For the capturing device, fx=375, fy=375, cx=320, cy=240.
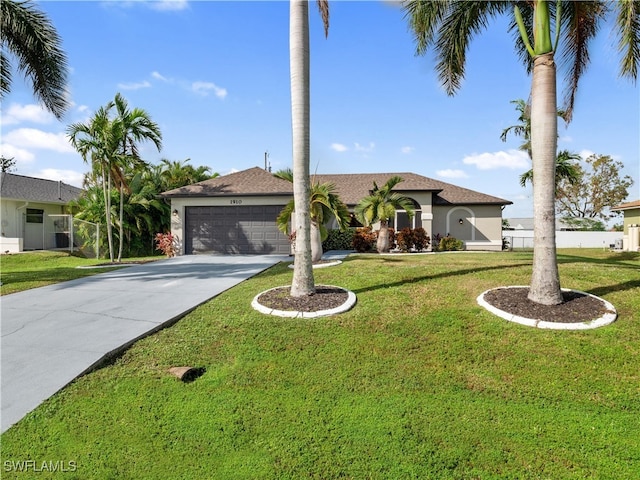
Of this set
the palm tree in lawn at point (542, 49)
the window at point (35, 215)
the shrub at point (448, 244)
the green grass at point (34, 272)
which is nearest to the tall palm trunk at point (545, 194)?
the palm tree in lawn at point (542, 49)

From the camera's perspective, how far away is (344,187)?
72.5ft

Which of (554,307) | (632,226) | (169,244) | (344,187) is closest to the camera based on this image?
(554,307)

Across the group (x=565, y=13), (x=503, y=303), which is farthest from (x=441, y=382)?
(x=565, y=13)

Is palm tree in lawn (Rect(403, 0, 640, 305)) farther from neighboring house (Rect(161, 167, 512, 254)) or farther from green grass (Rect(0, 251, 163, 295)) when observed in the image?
green grass (Rect(0, 251, 163, 295))

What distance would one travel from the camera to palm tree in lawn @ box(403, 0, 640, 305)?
6.14 metres

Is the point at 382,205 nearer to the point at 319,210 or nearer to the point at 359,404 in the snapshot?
the point at 319,210

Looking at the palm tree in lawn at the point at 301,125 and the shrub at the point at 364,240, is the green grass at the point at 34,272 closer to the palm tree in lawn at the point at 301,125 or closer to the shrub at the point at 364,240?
the palm tree in lawn at the point at 301,125

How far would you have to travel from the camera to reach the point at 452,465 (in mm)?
3215

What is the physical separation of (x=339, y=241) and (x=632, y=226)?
17.6 m

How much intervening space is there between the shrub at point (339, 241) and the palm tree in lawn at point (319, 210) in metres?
5.74

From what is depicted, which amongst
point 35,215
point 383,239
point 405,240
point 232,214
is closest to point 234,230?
point 232,214

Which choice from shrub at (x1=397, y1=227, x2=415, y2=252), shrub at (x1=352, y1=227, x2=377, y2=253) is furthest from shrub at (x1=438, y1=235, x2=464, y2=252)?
shrub at (x1=352, y1=227, x2=377, y2=253)

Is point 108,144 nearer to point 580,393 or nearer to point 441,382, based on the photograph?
point 441,382

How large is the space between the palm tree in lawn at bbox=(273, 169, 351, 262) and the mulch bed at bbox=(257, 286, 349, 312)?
313cm
